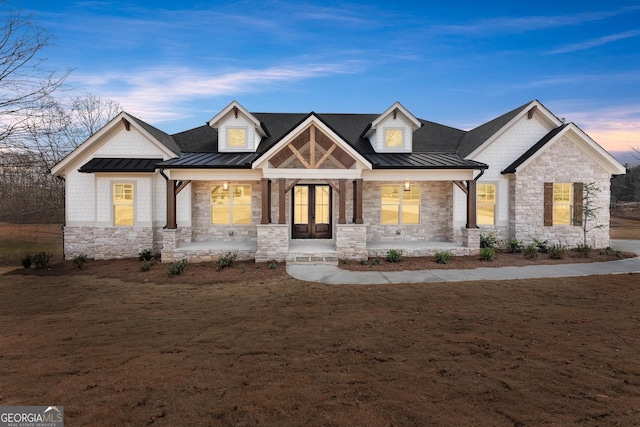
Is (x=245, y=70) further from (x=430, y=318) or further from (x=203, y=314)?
(x=430, y=318)

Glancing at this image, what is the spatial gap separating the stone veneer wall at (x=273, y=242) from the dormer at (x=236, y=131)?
476 centimetres

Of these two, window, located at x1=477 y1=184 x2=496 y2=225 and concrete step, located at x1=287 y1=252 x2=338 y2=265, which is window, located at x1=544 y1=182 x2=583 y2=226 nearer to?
window, located at x1=477 y1=184 x2=496 y2=225

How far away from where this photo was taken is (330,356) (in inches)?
172

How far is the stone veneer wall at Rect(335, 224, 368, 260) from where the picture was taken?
11.0 m

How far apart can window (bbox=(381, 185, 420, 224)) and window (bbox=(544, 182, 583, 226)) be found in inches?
226

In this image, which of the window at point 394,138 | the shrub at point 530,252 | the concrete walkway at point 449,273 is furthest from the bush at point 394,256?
the window at point 394,138

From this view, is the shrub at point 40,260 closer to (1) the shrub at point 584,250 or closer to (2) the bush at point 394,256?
(2) the bush at point 394,256

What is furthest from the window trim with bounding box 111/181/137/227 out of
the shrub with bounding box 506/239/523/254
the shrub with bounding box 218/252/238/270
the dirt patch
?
the shrub with bounding box 506/239/523/254

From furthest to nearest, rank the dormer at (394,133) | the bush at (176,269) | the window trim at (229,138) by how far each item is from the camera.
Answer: the dormer at (394,133)
the window trim at (229,138)
the bush at (176,269)

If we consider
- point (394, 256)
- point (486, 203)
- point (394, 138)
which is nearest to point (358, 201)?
point (394, 256)

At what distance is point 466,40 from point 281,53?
1116 centimetres

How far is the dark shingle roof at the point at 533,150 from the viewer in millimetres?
12778

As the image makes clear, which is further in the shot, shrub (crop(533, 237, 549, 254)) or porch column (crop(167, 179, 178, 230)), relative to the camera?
shrub (crop(533, 237, 549, 254))

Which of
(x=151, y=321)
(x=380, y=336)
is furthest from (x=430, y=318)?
(x=151, y=321)
